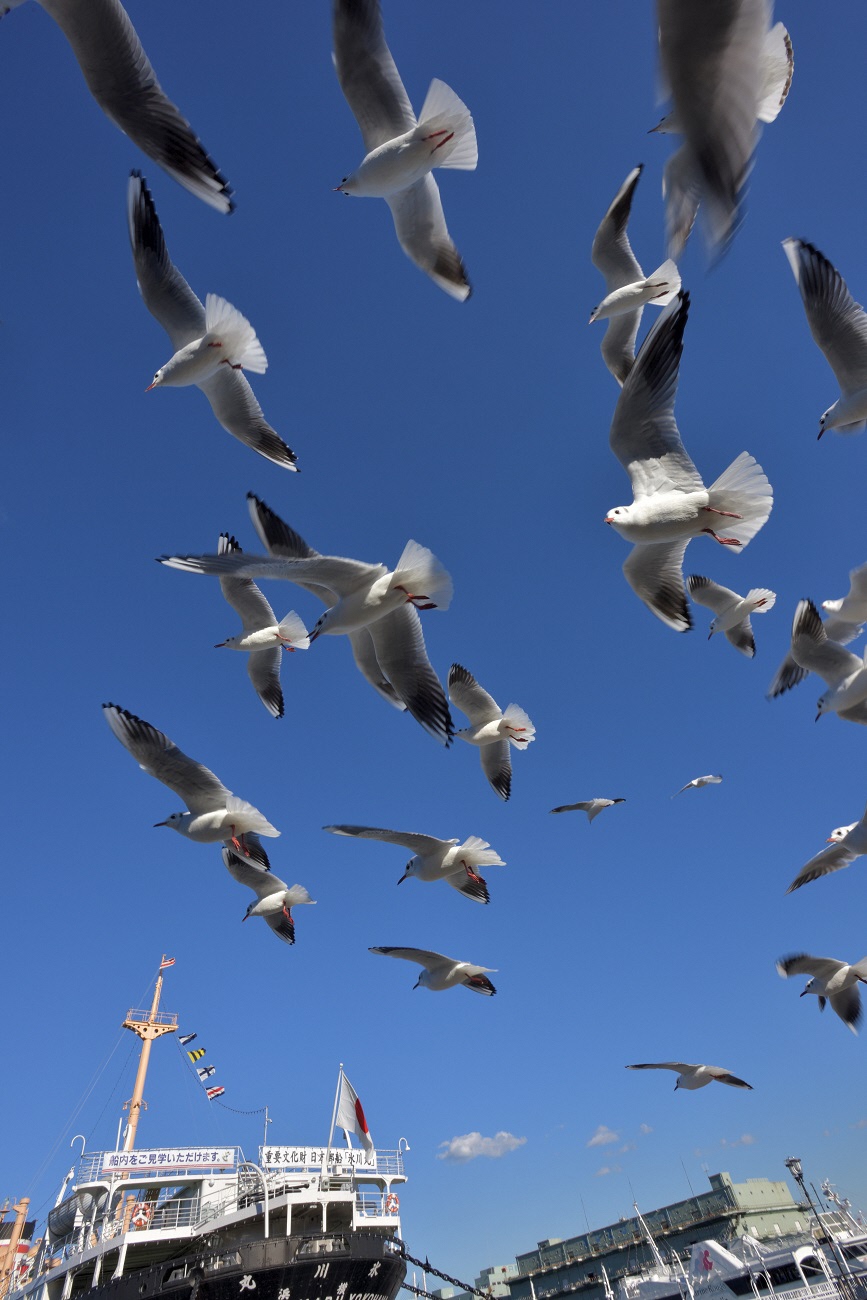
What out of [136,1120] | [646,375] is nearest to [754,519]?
[646,375]

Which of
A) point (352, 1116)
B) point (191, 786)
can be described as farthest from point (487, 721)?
point (352, 1116)

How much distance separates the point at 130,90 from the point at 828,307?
5.24 meters

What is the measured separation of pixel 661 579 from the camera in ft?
22.9

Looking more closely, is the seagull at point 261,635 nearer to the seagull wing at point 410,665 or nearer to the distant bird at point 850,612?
the seagull wing at point 410,665

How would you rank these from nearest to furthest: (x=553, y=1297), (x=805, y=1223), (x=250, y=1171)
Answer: (x=250, y=1171) → (x=805, y=1223) → (x=553, y=1297)

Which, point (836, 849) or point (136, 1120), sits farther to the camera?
point (136, 1120)

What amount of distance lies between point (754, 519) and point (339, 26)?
16.2 ft

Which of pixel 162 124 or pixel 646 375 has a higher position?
pixel 162 124

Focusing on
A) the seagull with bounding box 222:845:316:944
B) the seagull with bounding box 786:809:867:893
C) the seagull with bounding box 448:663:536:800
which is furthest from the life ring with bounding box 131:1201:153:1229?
the seagull with bounding box 786:809:867:893

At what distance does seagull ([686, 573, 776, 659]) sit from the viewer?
847 cm

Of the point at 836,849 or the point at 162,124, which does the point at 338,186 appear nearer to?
the point at 162,124

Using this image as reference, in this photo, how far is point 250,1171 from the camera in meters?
17.1

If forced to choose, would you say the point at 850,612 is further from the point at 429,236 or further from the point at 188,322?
the point at 188,322

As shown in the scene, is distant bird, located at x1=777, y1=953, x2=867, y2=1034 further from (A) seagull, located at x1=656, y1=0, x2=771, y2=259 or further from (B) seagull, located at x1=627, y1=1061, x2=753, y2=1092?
(A) seagull, located at x1=656, y1=0, x2=771, y2=259
